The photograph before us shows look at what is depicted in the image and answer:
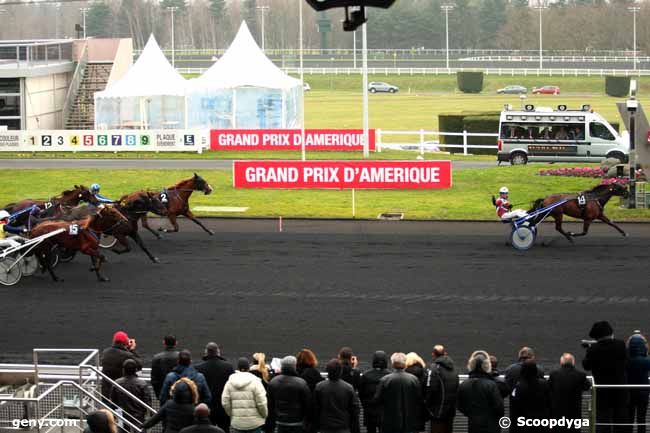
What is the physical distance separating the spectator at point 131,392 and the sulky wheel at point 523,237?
12045 mm

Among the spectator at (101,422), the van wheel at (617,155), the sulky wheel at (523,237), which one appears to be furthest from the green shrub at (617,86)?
the spectator at (101,422)

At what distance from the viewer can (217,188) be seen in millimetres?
30000

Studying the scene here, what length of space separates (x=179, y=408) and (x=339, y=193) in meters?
20.3

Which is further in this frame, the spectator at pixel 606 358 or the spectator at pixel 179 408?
the spectator at pixel 606 358

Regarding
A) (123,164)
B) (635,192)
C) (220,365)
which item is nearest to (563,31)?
(123,164)

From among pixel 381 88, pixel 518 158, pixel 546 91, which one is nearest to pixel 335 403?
pixel 518 158

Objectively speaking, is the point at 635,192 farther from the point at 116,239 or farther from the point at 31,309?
the point at 31,309

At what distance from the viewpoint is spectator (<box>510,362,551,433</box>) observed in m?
9.51

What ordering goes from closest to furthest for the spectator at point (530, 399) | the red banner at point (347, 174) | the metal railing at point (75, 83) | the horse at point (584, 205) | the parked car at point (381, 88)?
the spectator at point (530, 399) → the horse at point (584, 205) → the red banner at point (347, 174) → the metal railing at point (75, 83) → the parked car at point (381, 88)

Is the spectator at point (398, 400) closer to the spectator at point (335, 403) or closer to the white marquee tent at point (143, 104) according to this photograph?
the spectator at point (335, 403)

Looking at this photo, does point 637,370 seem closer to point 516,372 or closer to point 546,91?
point 516,372

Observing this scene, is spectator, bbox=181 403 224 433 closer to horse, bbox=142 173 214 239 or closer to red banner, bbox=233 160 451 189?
horse, bbox=142 173 214 239

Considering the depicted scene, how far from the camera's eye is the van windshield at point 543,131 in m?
34.1

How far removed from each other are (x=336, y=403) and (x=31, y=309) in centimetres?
861
